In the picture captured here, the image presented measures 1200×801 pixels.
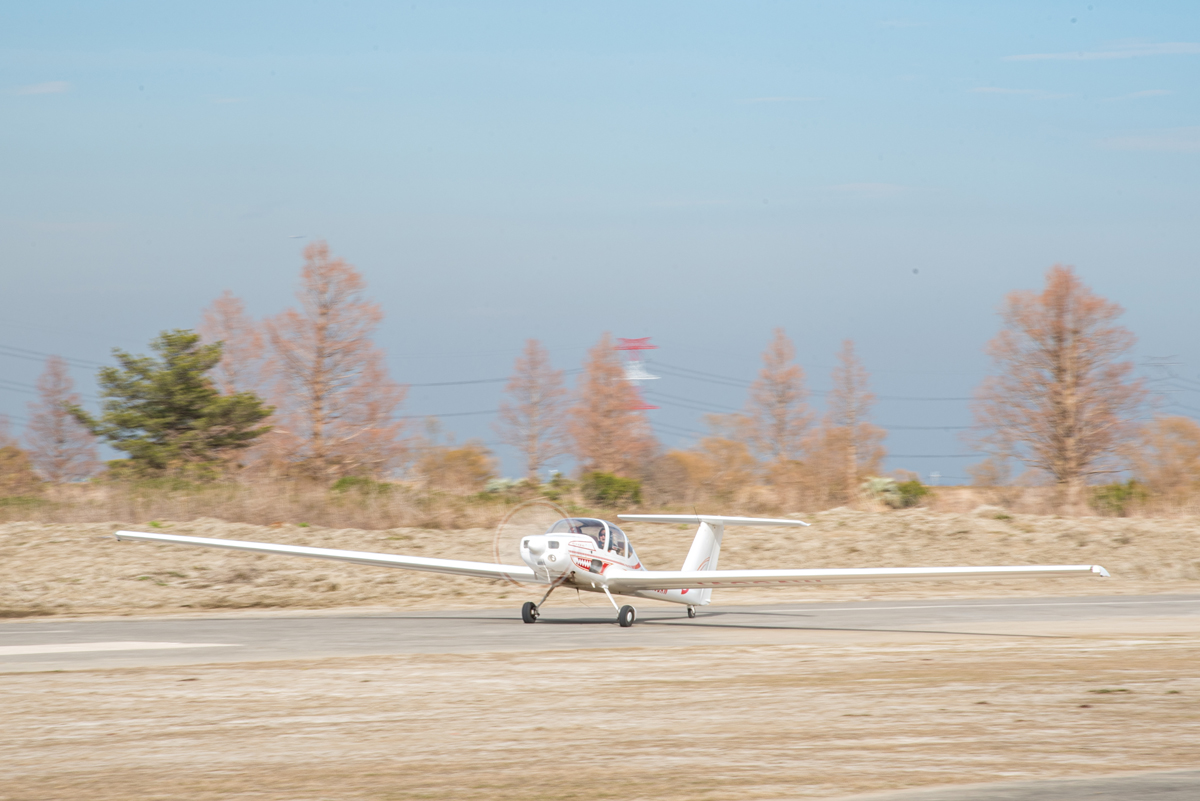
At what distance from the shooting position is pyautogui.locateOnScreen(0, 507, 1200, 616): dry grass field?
27.4 metres

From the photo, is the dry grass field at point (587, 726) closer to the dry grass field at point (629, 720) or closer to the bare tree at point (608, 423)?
the dry grass field at point (629, 720)

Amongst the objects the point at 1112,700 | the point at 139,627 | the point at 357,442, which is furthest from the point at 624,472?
the point at 1112,700

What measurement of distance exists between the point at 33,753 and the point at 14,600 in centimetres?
1872

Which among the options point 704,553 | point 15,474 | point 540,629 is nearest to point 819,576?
point 704,553

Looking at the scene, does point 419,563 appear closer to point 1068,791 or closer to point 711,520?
point 711,520

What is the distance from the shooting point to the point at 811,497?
60.7m

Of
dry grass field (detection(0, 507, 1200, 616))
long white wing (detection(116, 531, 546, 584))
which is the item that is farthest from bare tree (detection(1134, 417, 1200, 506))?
long white wing (detection(116, 531, 546, 584))

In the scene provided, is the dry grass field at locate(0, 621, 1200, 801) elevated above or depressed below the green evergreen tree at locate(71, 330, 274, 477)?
below

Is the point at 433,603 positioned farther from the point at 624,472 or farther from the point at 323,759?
the point at 624,472

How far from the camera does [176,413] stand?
196ft

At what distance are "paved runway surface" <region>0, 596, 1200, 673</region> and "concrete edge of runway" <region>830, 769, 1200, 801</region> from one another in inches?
377

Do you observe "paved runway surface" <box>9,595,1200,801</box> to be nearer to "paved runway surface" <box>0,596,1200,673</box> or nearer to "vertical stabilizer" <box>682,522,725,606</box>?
"paved runway surface" <box>0,596,1200,673</box>

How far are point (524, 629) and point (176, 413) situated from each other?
4438cm

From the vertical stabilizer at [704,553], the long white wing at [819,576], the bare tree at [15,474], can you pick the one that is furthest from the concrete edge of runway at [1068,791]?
the bare tree at [15,474]
